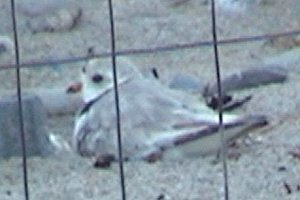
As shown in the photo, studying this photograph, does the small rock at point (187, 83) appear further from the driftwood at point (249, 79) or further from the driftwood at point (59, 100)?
the driftwood at point (59, 100)

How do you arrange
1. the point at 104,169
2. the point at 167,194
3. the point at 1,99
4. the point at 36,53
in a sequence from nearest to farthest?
the point at 167,194
the point at 104,169
the point at 1,99
the point at 36,53

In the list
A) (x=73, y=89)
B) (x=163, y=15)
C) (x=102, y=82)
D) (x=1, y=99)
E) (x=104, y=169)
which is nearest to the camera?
(x=104, y=169)

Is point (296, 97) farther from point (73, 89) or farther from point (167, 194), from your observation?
point (167, 194)

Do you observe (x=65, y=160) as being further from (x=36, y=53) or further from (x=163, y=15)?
(x=163, y=15)

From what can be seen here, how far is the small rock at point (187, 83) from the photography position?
5.18m

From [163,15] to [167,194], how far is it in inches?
109

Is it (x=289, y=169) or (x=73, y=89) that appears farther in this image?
(x=73, y=89)

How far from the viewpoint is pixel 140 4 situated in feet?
Result: 22.4

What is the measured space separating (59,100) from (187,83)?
49 centimetres

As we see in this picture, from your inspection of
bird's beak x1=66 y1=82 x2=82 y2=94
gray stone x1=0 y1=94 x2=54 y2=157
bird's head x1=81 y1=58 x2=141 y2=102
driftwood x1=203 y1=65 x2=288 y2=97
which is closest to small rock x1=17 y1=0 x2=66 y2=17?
bird's beak x1=66 y1=82 x2=82 y2=94

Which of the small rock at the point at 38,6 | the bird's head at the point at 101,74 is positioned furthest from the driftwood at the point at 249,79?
the small rock at the point at 38,6

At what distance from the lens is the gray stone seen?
442 cm

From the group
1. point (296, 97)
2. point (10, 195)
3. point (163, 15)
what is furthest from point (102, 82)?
point (163, 15)

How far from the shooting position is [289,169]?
411 cm
